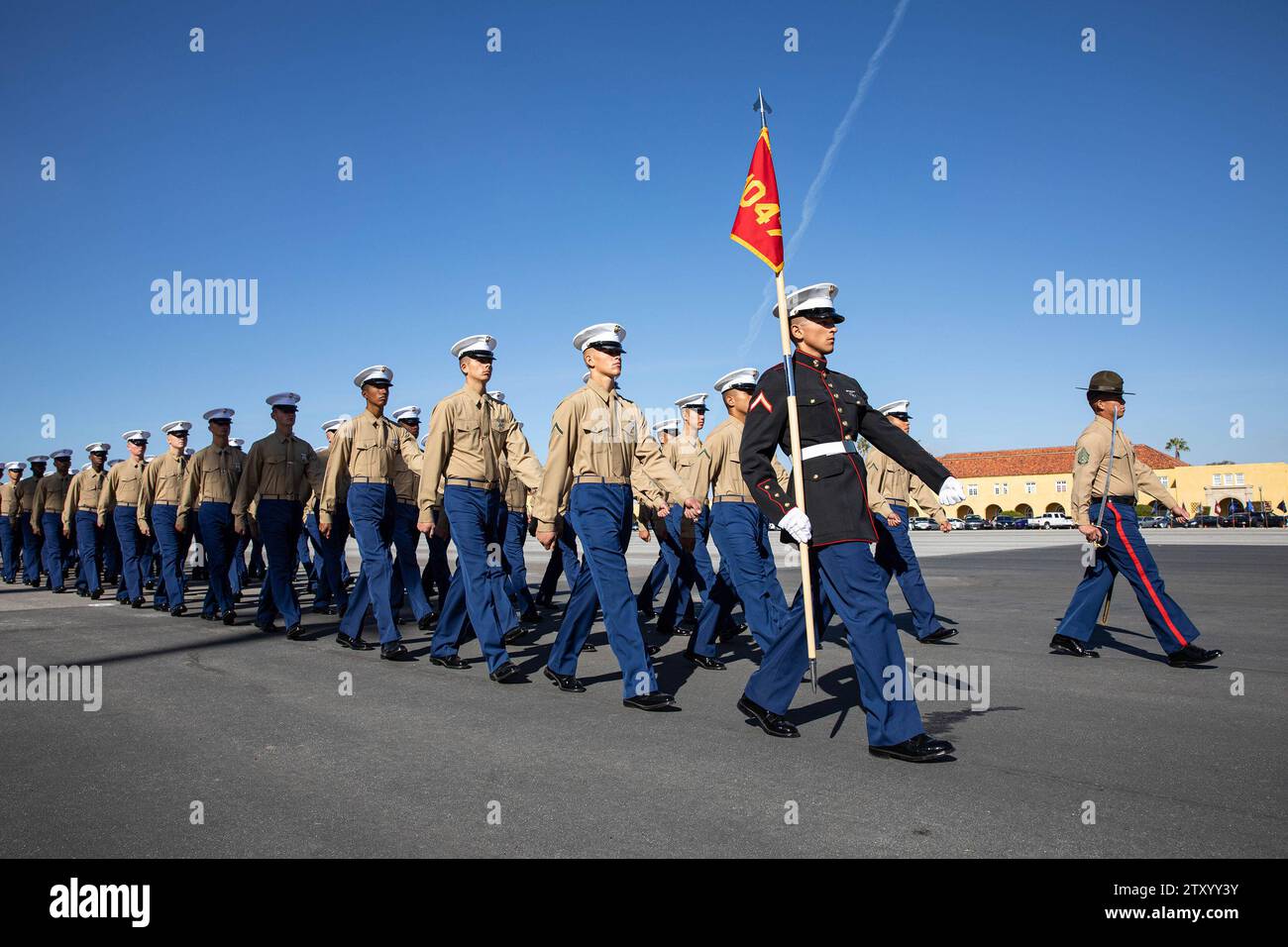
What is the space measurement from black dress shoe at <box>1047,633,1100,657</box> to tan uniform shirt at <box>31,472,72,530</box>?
15.1 metres

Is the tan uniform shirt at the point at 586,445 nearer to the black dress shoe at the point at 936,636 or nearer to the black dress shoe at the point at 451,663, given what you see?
the black dress shoe at the point at 451,663

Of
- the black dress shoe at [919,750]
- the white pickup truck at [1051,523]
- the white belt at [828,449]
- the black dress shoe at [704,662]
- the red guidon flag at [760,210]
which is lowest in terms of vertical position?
the white pickup truck at [1051,523]

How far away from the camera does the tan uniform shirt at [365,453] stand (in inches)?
334

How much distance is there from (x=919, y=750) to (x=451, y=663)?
4048 mm

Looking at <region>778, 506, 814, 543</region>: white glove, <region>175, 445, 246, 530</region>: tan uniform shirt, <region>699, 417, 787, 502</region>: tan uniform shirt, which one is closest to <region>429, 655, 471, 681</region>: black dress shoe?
<region>699, 417, 787, 502</region>: tan uniform shirt

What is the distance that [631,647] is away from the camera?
5.70 m

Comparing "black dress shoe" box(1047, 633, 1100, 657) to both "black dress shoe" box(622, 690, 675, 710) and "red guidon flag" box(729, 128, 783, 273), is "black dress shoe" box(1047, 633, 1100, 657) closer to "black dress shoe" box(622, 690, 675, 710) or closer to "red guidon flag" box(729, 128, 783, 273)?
"black dress shoe" box(622, 690, 675, 710)

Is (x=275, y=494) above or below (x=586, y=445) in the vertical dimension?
below

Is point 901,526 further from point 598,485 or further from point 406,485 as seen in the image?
point 406,485

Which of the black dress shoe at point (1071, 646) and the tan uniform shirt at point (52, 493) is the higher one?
the tan uniform shirt at point (52, 493)

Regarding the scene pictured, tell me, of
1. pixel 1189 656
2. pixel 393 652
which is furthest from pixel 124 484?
pixel 1189 656

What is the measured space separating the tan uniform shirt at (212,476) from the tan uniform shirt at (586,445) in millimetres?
5790

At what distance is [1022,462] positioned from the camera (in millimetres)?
101562

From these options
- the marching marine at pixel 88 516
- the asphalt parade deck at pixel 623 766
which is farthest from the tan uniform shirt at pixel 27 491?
the asphalt parade deck at pixel 623 766
